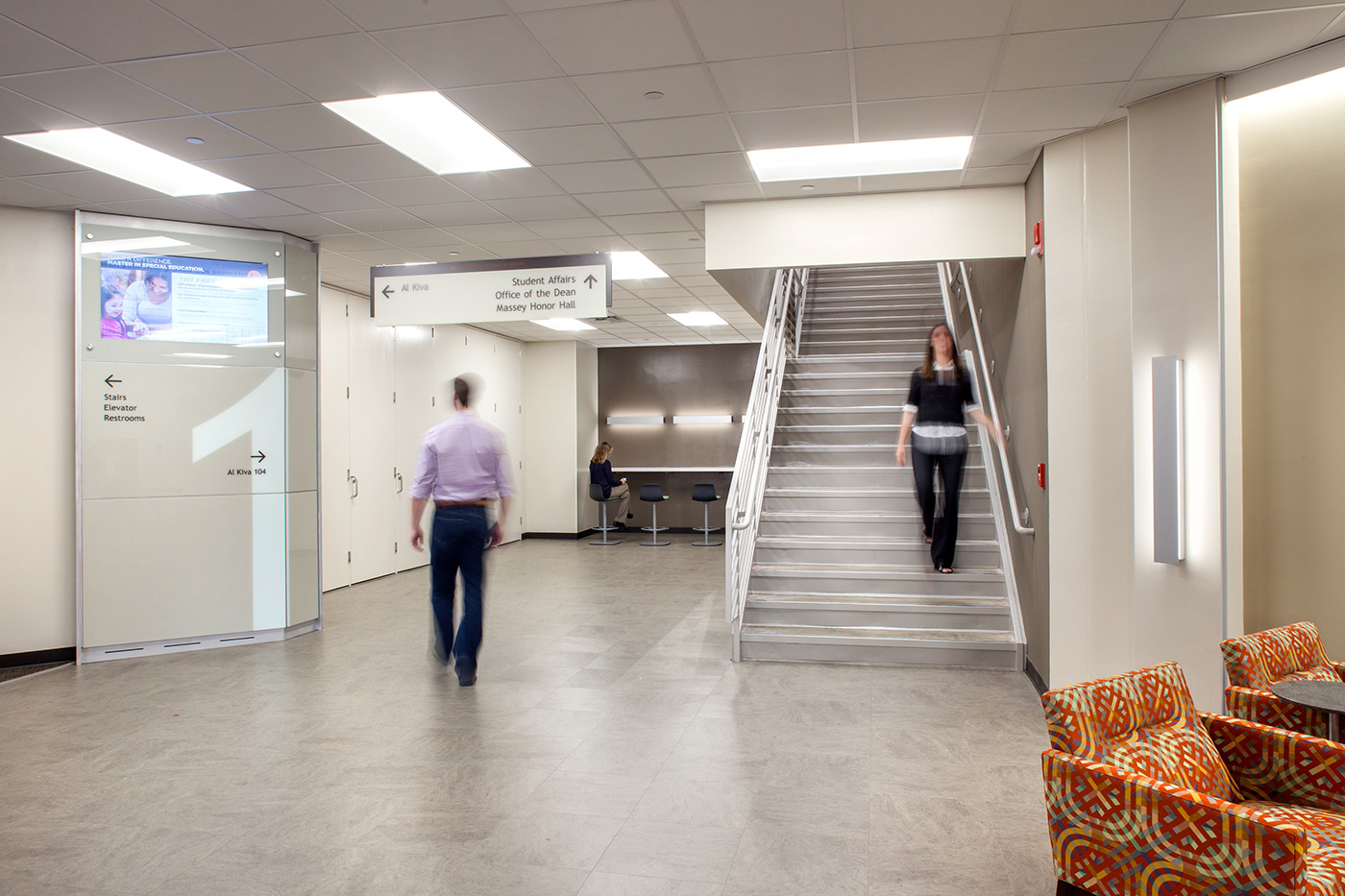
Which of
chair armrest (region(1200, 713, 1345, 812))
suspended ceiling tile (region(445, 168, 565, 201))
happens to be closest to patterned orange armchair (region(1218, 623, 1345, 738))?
chair armrest (region(1200, 713, 1345, 812))

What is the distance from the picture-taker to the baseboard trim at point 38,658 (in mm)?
5578

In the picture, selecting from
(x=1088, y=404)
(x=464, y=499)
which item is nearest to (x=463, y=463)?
(x=464, y=499)

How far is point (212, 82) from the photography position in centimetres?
372

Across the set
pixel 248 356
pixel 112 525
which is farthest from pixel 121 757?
pixel 248 356

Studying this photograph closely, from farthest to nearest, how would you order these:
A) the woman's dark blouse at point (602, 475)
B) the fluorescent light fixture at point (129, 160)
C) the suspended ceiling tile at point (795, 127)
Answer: the woman's dark blouse at point (602, 475) → the fluorescent light fixture at point (129, 160) → the suspended ceiling tile at point (795, 127)

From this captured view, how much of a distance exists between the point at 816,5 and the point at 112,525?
5.61 metres

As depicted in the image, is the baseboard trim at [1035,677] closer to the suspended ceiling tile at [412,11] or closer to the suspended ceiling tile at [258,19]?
the suspended ceiling tile at [412,11]

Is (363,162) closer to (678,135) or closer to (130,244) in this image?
Result: (678,135)

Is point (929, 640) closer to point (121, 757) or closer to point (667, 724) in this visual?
point (667, 724)

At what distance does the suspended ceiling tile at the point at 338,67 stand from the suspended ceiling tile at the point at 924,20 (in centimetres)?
196

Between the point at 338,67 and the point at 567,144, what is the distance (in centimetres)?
129

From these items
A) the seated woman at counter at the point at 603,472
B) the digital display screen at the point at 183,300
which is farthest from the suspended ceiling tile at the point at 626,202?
the seated woman at counter at the point at 603,472

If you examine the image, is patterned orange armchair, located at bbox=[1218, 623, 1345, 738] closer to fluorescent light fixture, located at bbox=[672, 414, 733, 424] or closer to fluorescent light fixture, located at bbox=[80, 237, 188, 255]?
fluorescent light fixture, located at bbox=[80, 237, 188, 255]

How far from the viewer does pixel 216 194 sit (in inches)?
211
